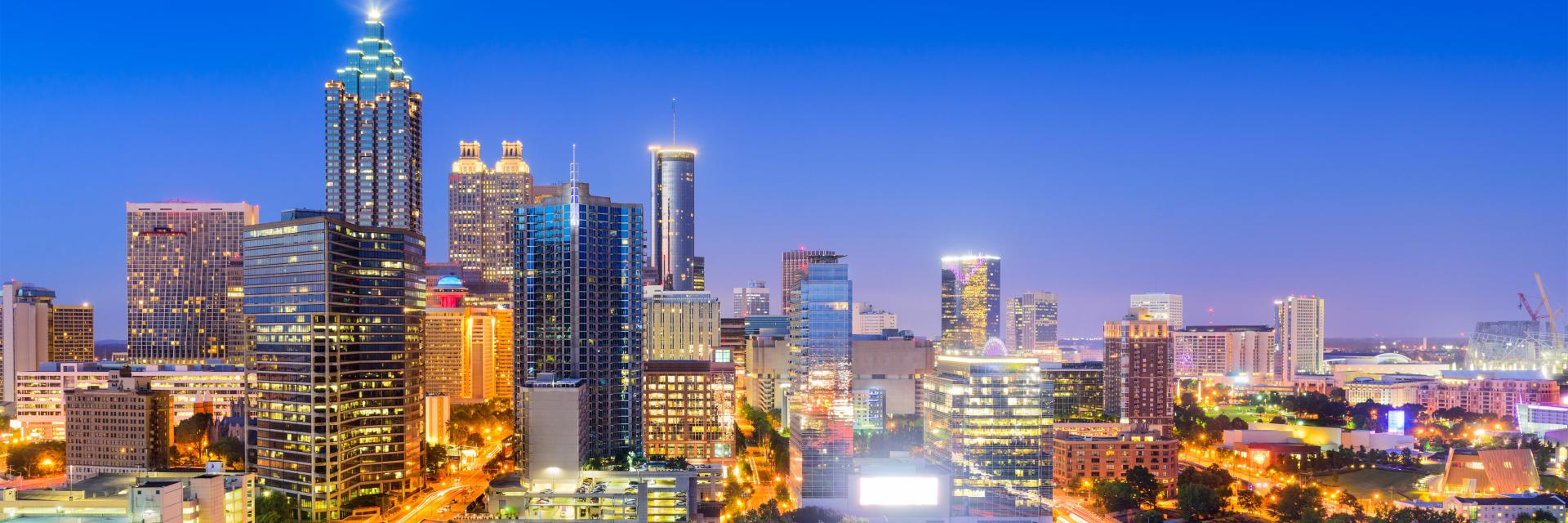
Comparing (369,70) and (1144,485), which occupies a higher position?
(369,70)

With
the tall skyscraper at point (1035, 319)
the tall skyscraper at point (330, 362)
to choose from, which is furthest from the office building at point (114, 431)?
the tall skyscraper at point (1035, 319)

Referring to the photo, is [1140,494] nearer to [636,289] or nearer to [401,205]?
[636,289]

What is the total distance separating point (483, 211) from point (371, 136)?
3759 centimetres

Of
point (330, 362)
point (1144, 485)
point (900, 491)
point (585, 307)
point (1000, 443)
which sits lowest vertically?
point (1144, 485)

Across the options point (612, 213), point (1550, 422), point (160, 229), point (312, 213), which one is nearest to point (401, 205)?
point (160, 229)

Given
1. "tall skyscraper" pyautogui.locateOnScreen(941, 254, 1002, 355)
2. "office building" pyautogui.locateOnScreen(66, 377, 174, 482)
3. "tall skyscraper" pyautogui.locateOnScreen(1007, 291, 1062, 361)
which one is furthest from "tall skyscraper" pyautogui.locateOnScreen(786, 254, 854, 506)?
"tall skyscraper" pyautogui.locateOnScreen(1007, 291, 1062, 361)

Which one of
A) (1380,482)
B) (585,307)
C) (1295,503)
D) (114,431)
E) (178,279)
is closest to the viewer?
(1295,503)

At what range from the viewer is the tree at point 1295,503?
61094 millimetres

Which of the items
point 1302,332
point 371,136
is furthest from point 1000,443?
point 1302,332

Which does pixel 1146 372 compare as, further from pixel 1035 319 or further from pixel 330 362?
pixel 1035 319

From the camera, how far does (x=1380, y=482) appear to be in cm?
6900

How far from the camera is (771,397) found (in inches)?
4589

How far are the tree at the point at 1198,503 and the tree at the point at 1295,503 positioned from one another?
3.44 metres

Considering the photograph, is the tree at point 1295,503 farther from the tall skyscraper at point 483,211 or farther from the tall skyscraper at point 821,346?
the tall skyscraper at point 483,211
